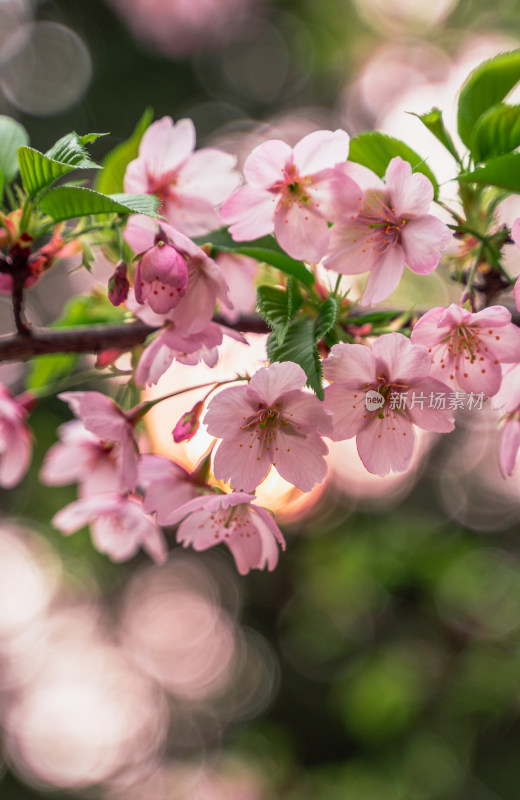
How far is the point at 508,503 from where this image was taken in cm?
368

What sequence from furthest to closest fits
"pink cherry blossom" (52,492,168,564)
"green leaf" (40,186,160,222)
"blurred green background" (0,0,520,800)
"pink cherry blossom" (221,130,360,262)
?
"blurred green background" (0,0,520,800)
"pink cherry blossom" (52,492,168,564)
"pink cherry blossom" (221,130,360,262)
"green leaf" (40,186,160,222)

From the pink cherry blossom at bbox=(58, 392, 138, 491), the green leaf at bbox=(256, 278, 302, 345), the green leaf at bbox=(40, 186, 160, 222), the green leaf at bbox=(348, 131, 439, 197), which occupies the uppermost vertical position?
the green leaf at bbox=(348, 131, 439, 197)

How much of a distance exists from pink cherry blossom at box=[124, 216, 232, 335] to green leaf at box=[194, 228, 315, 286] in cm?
4

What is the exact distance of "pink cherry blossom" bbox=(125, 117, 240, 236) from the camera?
606 millimetres

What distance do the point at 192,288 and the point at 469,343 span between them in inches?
8.7

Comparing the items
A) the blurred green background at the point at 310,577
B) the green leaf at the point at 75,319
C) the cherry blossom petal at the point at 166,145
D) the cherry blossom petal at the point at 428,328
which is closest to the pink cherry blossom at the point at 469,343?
the cherry blossom petal at the point at 428,328

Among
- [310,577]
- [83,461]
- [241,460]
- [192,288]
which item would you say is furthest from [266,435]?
[310,577]

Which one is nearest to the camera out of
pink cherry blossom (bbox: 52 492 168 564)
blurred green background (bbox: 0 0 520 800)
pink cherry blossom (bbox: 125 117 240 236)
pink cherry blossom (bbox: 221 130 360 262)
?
pink cherry blossom (bbox: 221 130 360 262)

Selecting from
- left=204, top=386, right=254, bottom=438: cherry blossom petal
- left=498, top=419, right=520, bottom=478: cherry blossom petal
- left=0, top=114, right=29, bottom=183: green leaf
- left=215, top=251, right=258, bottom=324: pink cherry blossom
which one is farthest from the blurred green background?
left=0, top=114, right=29, bottom=183: green leaf

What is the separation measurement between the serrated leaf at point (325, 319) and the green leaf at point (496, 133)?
172 mm

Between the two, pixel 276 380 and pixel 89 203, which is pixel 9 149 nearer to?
pixel 89 203

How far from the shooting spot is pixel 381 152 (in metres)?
0.51

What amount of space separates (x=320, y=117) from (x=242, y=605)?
2.95m

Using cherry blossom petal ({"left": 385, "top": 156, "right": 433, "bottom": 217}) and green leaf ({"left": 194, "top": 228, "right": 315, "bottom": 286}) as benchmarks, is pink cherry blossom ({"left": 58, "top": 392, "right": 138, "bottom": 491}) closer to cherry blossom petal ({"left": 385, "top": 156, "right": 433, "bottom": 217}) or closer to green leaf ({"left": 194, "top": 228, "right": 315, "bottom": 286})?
green leaf ({"left": 194, "top": 228, "right": 315, "bottom": 286})
